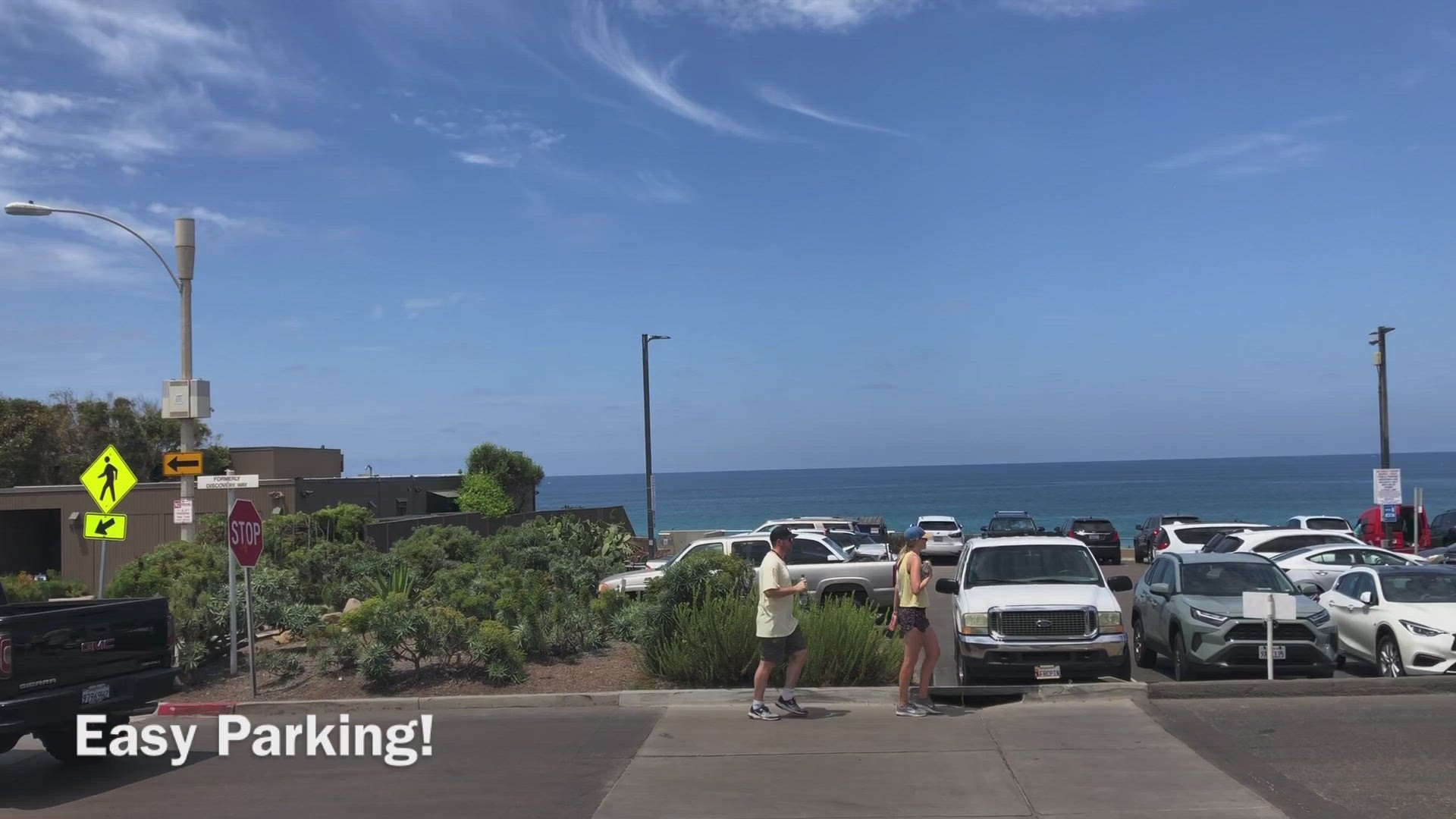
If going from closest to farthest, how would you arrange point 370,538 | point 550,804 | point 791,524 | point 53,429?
1. point 550,804
2. point 370,538
3. point 791,524
4. point 53,429

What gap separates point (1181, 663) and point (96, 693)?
10735mm

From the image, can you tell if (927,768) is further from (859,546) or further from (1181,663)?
(859,546)

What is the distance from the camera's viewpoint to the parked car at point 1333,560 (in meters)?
21.3

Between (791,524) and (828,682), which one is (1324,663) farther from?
(791,524)

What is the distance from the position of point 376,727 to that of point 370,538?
16.4m

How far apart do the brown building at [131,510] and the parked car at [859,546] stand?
13175 mm

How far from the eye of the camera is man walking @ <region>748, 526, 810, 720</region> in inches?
429

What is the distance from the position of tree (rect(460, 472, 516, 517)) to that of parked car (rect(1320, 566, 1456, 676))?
3090cm

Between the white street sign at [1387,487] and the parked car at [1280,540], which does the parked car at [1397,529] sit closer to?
the white street sign at [1387,487]

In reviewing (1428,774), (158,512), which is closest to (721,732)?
(1428,774)

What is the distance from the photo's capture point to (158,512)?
31859mm

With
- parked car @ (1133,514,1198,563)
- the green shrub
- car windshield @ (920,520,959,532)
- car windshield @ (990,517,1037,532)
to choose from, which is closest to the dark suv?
parked car @ (1133,514,1198,563)

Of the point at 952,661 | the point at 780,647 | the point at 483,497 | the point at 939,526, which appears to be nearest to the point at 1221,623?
the point at 952,661

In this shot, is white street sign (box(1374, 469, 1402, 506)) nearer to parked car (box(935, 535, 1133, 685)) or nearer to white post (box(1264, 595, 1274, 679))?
white post (box(1264, 595, 1274, 679))
